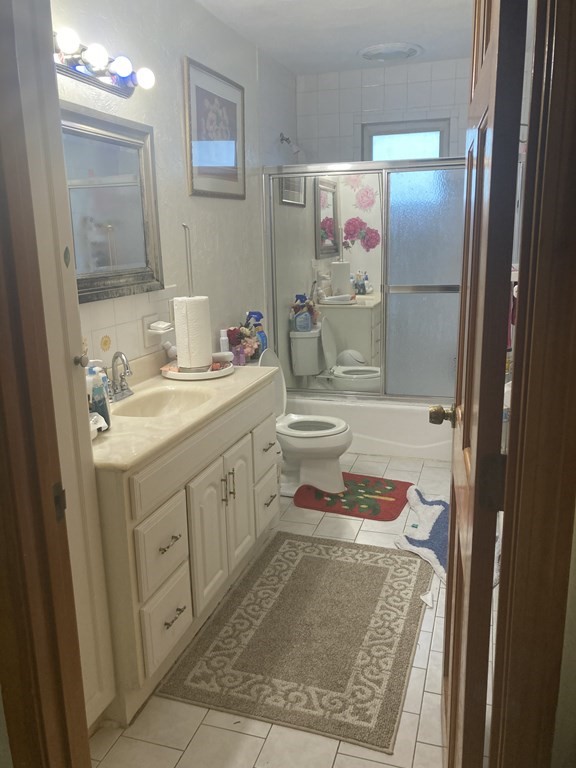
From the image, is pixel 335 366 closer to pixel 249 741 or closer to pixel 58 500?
pixel 249 741

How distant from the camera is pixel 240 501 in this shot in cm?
247

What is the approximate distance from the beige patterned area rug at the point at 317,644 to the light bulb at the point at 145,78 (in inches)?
Answer: 78.3

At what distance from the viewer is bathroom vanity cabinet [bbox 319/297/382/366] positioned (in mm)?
4207

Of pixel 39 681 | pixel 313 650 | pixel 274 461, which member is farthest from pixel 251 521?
pixel 39 681

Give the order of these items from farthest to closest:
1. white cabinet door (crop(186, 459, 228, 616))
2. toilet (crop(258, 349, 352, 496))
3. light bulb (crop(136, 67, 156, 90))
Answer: toilet (crop(258, 349, 352, 496))
light bulb (crop(136, 67, 156, 90))
white cabinet door (crop(186, 459, 228, 616))

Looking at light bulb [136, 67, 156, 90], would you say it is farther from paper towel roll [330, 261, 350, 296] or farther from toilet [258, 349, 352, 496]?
paper towel roll [330, 261, 350, 296]

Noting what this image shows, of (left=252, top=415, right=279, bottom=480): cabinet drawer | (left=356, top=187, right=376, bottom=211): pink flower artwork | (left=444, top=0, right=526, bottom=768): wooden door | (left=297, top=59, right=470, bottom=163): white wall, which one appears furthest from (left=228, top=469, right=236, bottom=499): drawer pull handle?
(left=297, top=59, right=470, bottom=163): white wall

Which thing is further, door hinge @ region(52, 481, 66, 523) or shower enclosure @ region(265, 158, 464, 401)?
shower enclosure @ region(265, 158, 464, 401)

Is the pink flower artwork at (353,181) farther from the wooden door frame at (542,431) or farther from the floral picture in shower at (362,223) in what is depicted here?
the wooden door frame at (542,431)

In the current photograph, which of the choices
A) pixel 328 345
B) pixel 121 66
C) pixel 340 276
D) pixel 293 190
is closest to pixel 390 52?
pixel 293 190

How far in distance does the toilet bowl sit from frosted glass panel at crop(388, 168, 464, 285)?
2.14ft

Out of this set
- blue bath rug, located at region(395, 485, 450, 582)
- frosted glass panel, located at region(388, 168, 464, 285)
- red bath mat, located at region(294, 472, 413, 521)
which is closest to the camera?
blue bath rug, located at region(395, 485, 450, 582)

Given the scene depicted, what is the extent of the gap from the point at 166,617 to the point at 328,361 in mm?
2695

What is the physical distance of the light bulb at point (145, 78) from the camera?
236 cm
